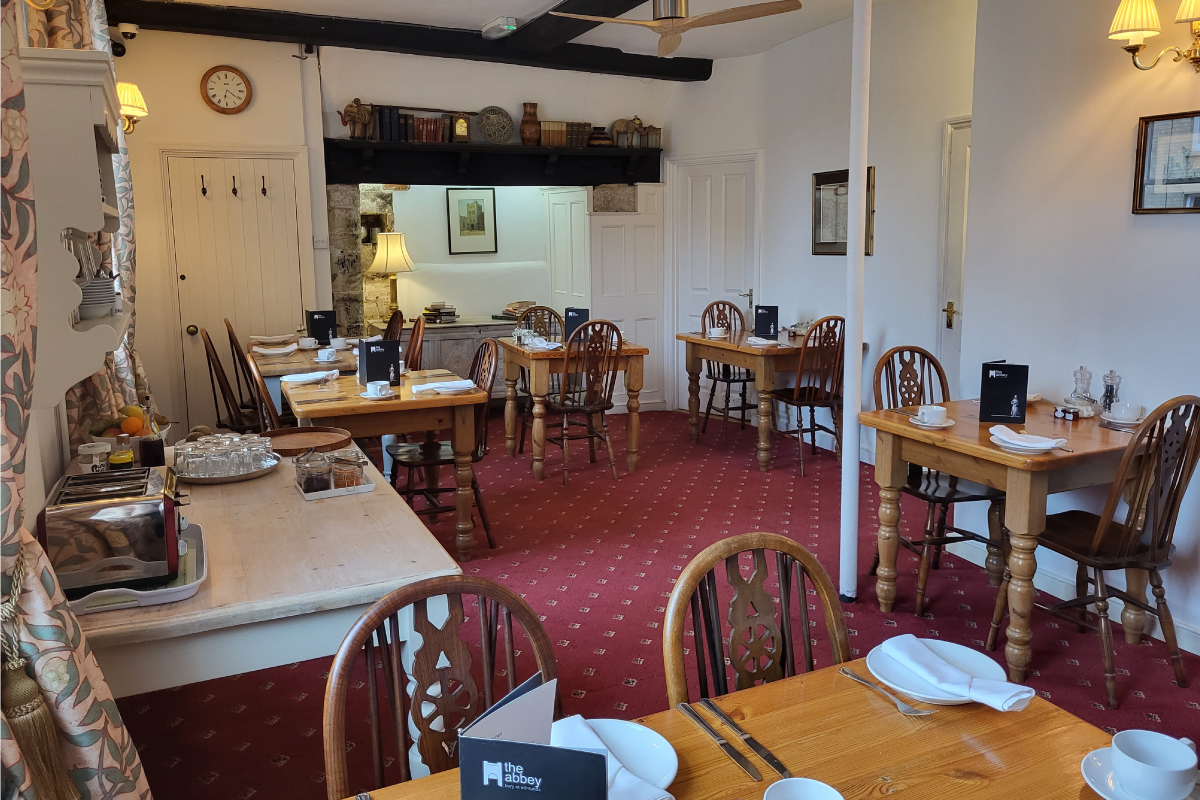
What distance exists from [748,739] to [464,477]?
9.41 ft

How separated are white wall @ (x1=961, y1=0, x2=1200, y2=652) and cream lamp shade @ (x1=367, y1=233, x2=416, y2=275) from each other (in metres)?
4.82

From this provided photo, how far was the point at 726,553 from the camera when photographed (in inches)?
64.0

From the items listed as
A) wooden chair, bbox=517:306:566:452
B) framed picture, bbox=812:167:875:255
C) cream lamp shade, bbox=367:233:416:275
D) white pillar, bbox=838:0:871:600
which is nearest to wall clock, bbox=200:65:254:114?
cream lamp shade, bbox=367:233:416:275

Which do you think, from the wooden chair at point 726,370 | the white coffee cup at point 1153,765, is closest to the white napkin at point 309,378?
the wooden chair at point 726,370

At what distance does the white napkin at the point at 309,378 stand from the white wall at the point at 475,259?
3436mm

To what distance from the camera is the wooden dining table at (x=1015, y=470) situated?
280cm

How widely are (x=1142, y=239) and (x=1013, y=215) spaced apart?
578 mm

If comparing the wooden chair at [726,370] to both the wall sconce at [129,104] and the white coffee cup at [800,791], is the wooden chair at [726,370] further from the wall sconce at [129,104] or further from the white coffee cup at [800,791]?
the white coffee cup at [800,791]

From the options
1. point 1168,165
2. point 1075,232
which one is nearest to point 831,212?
point 1075,232

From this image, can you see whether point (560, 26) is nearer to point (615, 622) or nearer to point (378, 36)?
point (378, 36)

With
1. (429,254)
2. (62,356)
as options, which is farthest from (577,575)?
(429,254)

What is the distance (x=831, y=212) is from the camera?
19.8ft

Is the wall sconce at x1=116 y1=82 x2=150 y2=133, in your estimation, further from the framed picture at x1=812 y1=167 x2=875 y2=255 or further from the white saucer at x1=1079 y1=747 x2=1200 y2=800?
the white saucer at x1=1079 y1=747 x2=1200 y2=800

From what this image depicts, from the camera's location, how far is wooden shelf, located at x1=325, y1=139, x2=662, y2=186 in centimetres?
652
